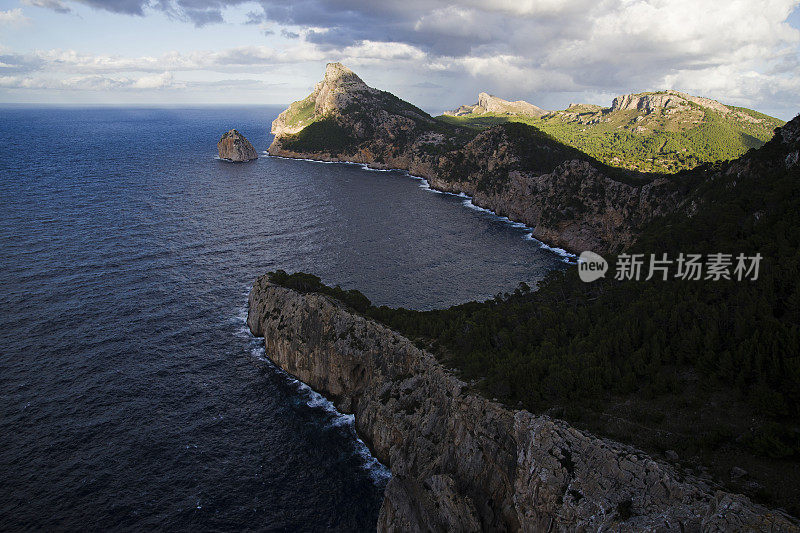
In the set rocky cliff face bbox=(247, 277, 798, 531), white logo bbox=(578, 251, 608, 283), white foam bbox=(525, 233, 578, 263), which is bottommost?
rocky cliff face bbox=(247, 277, 798, 531)

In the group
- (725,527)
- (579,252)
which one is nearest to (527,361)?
(725,527)

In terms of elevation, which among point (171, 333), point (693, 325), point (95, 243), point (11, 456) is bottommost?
point (11, 456)

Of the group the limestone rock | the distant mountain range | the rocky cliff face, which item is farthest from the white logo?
the rocky cliff face

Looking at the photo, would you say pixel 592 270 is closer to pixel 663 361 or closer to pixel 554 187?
pixel 663 361

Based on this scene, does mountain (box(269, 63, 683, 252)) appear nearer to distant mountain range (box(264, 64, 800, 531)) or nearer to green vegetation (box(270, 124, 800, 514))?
distant mountain range (box(264, 64, 800, 531))

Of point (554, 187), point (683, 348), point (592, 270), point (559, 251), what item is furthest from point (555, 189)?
point (683, 348)

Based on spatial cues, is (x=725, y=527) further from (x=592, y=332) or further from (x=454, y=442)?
(x=592, y=332)
